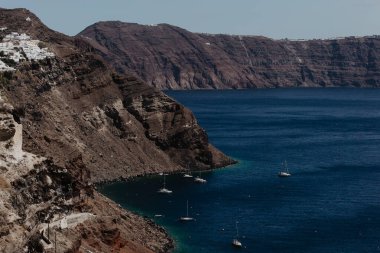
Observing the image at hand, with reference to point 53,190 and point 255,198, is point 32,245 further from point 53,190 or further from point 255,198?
point 255,198

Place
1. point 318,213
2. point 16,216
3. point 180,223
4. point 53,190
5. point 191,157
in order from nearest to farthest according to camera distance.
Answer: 1. point 16,216
2. point 53,190
3. point 180,223
4. point 318,213
5. point 191,157

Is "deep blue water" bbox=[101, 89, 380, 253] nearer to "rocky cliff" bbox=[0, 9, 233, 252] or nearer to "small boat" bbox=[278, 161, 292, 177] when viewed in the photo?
"small boat" bbox=[278, 161, 292, 177]

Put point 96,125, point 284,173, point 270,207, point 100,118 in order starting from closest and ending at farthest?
point 270,207
point 96,125
point 100,118
point 284,173

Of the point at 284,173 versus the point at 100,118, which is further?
the point at 284,173

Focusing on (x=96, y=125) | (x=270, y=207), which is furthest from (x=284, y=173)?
(x=96, y=125)

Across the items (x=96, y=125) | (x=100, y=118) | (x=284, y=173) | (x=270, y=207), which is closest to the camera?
(x=270, y=207)

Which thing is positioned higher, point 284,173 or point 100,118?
point 100,118

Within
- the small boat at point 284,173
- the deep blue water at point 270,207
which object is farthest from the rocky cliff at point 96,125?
the small boat at point 284,173

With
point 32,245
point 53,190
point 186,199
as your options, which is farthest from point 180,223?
point 32,245

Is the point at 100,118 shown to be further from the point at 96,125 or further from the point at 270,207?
the point at 270,207

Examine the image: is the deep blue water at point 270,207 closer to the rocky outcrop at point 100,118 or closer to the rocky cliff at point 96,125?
the rocky cliff at point 96,125

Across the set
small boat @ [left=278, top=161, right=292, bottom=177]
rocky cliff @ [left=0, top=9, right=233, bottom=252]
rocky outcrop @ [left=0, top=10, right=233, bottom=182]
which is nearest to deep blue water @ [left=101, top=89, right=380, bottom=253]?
small boat @ [left=278, top=161, right=292, bottom=177]
